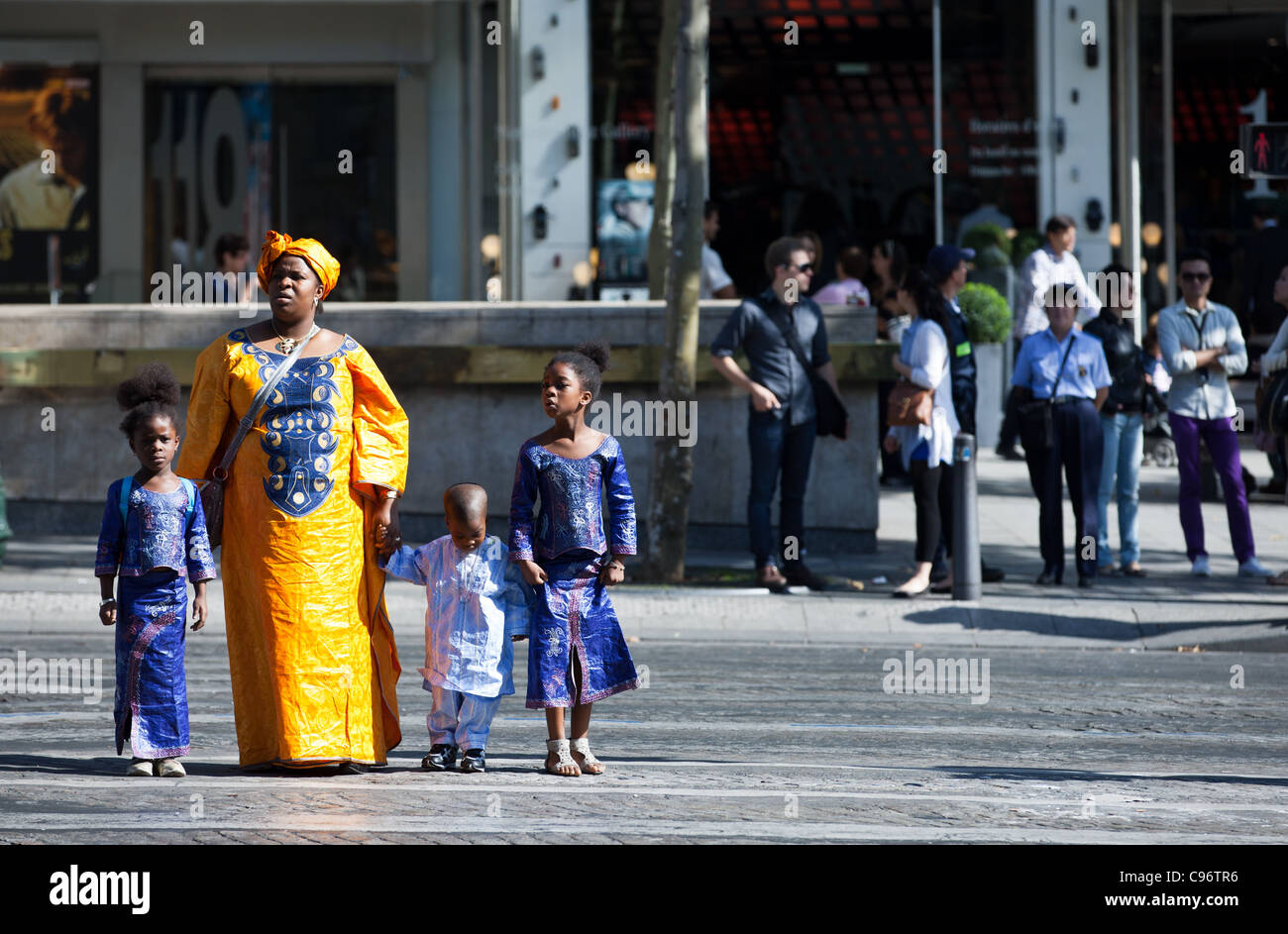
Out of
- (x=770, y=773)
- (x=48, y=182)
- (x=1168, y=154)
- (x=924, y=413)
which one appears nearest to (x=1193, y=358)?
(x=924, y=413)

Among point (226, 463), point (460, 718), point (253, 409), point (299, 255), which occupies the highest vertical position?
point (299, 255)

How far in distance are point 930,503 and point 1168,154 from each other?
35.2 ft

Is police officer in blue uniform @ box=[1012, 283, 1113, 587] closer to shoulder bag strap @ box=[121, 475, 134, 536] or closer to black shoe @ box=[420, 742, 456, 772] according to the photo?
black shoe @ box=[420, 742, 456, 772]

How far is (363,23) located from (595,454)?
53.5 ft

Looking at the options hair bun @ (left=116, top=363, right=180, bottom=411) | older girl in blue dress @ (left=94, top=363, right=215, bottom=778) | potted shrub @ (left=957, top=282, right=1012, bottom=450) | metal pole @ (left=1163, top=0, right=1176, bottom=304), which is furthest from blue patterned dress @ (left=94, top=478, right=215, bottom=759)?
metal pole @ (left=1163, top=0, right=1176, bottom=304)

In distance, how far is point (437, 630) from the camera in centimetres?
689

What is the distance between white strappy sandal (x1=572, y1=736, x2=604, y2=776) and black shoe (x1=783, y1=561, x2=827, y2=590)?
204 inches

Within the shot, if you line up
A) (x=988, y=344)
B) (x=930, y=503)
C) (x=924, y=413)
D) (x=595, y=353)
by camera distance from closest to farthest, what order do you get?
(x=595, y=353)
(x=924, y=413)
(x=930, y=503)
(x=988, y=344)

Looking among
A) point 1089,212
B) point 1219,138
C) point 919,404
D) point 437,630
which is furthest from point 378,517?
point 1219,138

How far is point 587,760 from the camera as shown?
6.91 m

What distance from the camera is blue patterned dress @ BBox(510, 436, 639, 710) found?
22.6ft

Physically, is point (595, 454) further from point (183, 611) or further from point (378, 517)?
point (183, 611)

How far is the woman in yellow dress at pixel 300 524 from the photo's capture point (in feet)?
22.1

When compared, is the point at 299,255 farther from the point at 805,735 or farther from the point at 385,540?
the point at 805,735
